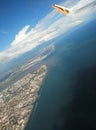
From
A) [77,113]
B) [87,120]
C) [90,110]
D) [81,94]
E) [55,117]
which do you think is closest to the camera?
[87,120]

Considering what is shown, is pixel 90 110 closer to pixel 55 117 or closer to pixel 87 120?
pixel 87 120

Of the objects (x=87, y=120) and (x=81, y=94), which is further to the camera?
(x=81, y=94)

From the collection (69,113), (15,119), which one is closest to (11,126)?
(15,119)

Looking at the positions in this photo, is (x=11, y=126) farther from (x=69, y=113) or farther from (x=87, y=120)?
(x=87, y=120)

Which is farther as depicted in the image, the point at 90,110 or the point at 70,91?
the point at 70,91

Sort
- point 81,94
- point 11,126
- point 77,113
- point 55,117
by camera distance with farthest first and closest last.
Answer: point 11,126
point 81,94
point 55,117
point 77,113

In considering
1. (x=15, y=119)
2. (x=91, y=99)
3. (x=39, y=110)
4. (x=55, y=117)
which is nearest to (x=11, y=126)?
(x=15, y=119)

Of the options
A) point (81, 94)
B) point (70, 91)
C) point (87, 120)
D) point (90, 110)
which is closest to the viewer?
point (87, 120)

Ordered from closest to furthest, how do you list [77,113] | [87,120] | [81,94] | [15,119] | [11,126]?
[87,120] → [77,113] → [81,94] → [11,126] → [15,119]

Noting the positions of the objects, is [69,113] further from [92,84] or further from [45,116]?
[92,84]
